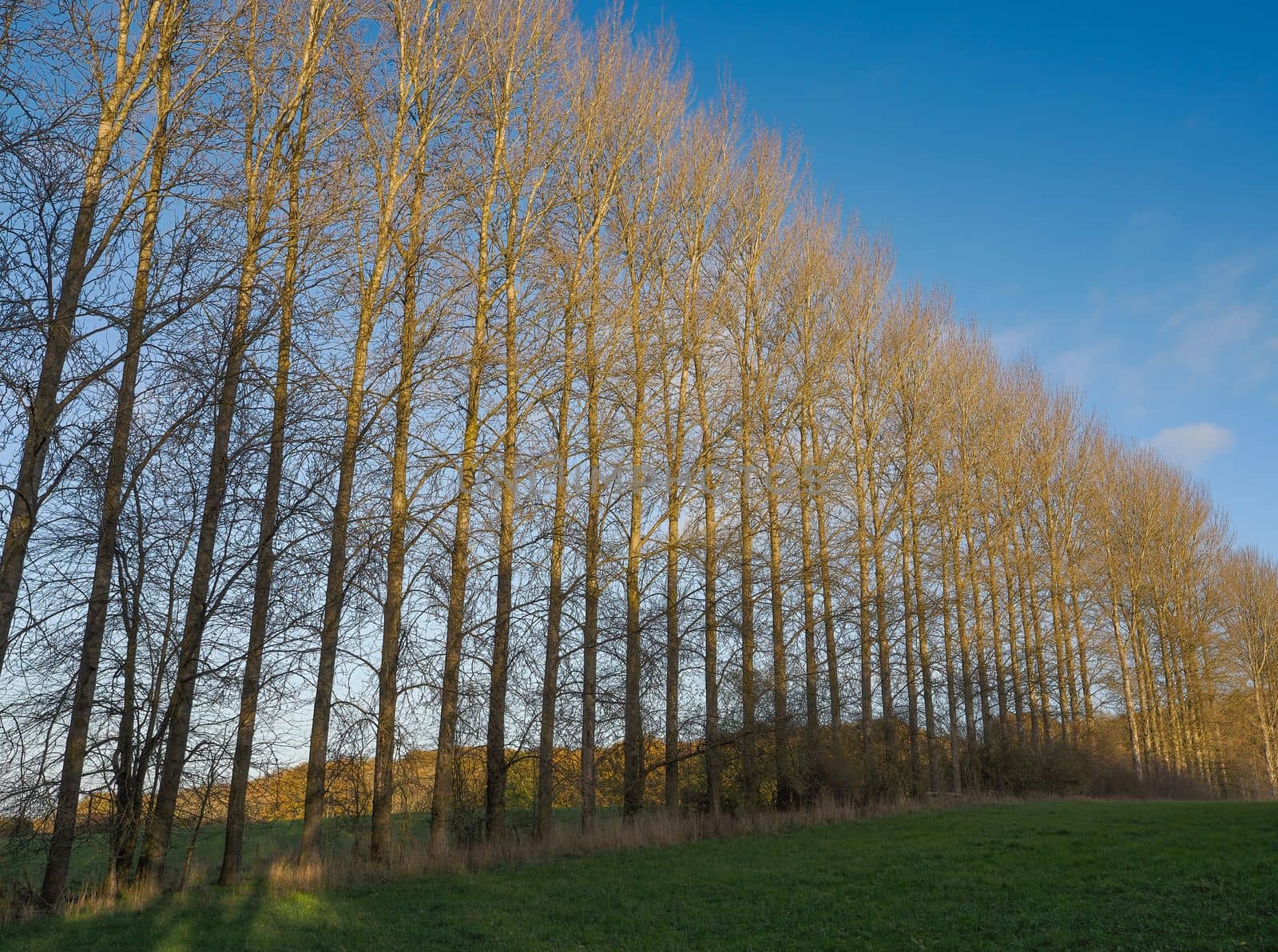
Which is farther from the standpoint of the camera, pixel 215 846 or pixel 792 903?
pixel 215 846

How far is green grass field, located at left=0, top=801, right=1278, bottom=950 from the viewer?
7.93 meters

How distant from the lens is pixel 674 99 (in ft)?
59.7

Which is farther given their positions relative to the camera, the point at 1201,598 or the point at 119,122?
the point at 1201,598

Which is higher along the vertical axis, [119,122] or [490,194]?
[490,194]

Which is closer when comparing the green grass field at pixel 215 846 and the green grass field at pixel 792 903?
the green grass field at pixel 792 903

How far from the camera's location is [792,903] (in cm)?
980

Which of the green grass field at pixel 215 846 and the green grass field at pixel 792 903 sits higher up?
the green grass field at pixel 215 846

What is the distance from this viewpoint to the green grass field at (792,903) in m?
7.93

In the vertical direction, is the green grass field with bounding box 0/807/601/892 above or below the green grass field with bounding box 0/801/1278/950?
above

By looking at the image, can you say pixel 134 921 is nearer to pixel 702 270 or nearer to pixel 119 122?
pixel 119 122

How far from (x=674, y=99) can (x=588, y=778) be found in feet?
43.5

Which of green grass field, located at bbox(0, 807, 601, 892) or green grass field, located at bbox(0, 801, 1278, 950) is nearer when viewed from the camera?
green grass field, located at bbox(0, 801, 1278, 950)

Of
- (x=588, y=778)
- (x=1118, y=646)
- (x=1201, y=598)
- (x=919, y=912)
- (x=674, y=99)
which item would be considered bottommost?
(x=919, y=912)

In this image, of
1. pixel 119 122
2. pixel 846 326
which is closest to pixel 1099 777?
pixel 846 326
